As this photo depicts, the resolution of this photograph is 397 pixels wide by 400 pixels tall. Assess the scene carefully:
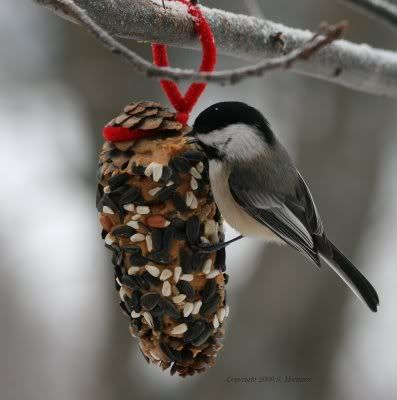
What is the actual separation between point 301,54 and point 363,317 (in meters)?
3.22

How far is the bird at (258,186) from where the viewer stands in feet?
4.24

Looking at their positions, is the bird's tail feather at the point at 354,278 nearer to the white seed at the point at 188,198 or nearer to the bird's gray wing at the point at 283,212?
the bird's gray wing at the point at 283,212

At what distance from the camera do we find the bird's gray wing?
1.41 m

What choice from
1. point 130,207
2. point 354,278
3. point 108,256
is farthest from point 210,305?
point 108,256

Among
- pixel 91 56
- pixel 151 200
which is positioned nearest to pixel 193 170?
pixel 151 200

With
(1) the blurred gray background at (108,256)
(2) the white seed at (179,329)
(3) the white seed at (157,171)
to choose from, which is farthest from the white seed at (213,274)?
(1) the blurred gray background at (108,256)

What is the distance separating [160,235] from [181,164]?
0.14m

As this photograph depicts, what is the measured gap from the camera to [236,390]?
3250mm

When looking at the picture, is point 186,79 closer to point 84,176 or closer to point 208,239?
point 208,239

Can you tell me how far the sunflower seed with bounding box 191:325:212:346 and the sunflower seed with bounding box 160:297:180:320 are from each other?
7 cm

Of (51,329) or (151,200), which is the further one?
(51,329)

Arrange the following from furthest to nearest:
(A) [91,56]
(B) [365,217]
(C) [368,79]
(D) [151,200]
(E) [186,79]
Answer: (A) [91,56] → (B) [365,217] → (C) [368,79] → (D) [151,200] → (E) [186,79]

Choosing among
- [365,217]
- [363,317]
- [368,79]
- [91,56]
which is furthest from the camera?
[363,317]

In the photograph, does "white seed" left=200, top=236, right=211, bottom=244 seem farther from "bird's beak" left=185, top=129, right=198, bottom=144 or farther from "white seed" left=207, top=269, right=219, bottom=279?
"bird's beak" left=185, top=129, right=198, bottom=144
